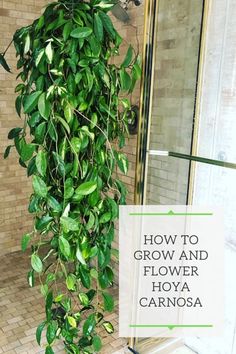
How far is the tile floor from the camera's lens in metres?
1.80

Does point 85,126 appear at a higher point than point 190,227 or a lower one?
higher

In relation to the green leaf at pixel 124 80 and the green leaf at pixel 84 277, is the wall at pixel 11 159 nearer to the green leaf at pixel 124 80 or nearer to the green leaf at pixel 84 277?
the green leaf at pixel 124 80

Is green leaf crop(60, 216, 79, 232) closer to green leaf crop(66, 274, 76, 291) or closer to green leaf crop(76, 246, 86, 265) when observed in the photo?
green leaf crop(76, 246, 86, 265)

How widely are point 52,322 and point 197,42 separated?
1.50 meters

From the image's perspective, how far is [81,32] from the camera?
112 centimetres

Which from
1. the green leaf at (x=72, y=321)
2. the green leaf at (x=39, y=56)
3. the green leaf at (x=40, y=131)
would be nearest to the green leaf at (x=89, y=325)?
the green leaf at (x=72, y=321)

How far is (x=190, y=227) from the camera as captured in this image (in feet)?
5.73

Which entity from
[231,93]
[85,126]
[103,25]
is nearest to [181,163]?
[231,93]

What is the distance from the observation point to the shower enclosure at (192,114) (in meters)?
1.52

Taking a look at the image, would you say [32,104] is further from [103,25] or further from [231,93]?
[231,93]

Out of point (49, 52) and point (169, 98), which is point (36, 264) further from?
point (169, 98)

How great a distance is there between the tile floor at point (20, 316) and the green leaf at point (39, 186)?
106 centimetres

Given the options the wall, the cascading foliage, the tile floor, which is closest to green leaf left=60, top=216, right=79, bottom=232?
the cascading foliage

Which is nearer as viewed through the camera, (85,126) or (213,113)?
(85,126)
